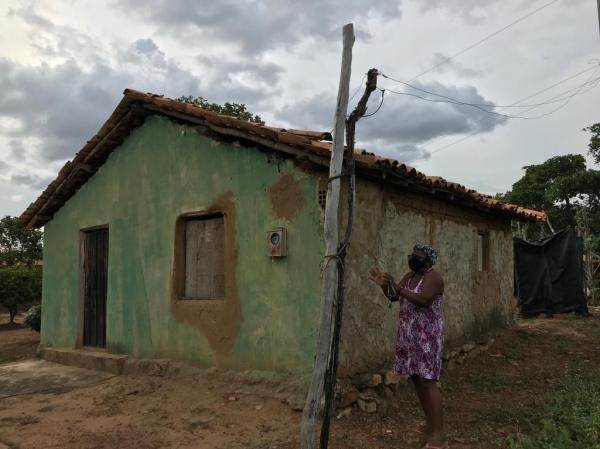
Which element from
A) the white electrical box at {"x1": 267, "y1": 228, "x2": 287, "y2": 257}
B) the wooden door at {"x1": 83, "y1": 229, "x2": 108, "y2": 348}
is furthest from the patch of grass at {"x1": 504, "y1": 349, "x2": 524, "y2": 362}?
the wooden door at {"x1": 83, "y1": 229, "x2": 108, "y2": 348}

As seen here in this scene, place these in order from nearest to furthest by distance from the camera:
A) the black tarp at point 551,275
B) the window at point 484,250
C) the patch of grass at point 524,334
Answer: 1. the window at point 484,250
2. the patch of grass at point 524,334
3. the black tarp at point 551,275

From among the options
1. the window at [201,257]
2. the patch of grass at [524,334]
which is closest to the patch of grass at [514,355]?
the patch of grass at [524,334]

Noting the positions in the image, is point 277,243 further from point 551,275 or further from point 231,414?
point 551,275

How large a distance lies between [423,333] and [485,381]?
3.08 metres

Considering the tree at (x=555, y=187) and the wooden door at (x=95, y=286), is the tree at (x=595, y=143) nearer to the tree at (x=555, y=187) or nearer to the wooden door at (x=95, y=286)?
the tree at (x=555, y=187)

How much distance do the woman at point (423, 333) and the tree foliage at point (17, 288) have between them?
15.4 meters

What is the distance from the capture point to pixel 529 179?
28297mm

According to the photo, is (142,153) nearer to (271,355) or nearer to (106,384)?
(106,384)

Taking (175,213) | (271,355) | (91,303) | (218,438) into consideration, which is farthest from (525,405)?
(91,303)

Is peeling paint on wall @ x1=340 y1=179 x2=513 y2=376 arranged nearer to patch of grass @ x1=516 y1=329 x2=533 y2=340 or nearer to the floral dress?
patch of grass @ x1=516 y1=329 x2=533 y2=340

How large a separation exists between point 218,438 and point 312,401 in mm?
1343

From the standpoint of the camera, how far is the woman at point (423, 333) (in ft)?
14.0

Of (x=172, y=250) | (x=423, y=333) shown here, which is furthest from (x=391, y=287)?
(x=172, y=250)

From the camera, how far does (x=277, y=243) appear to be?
5832 mm
